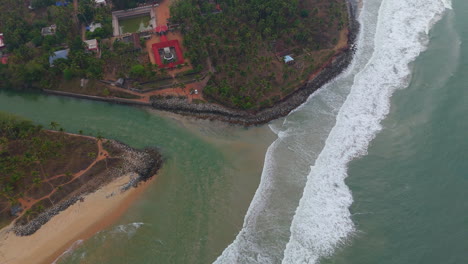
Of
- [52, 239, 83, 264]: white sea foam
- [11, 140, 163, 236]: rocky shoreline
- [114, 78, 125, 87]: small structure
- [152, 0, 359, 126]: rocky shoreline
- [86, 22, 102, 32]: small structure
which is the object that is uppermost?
[86, 22, 102, 32]: small structure

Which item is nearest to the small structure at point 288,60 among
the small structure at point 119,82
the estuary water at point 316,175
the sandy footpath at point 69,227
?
the estuary water at point 316,175

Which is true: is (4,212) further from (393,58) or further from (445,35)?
→ (445,35)

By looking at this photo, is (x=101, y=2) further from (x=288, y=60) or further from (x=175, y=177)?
(x=175, y=177)

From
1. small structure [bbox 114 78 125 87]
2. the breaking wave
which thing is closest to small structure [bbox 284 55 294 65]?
the breaking wave

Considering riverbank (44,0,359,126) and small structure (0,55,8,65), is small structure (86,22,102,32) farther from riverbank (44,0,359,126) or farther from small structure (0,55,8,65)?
riverbank (44,0,359,126)

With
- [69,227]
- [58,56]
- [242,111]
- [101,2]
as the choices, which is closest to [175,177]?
[69,227]
